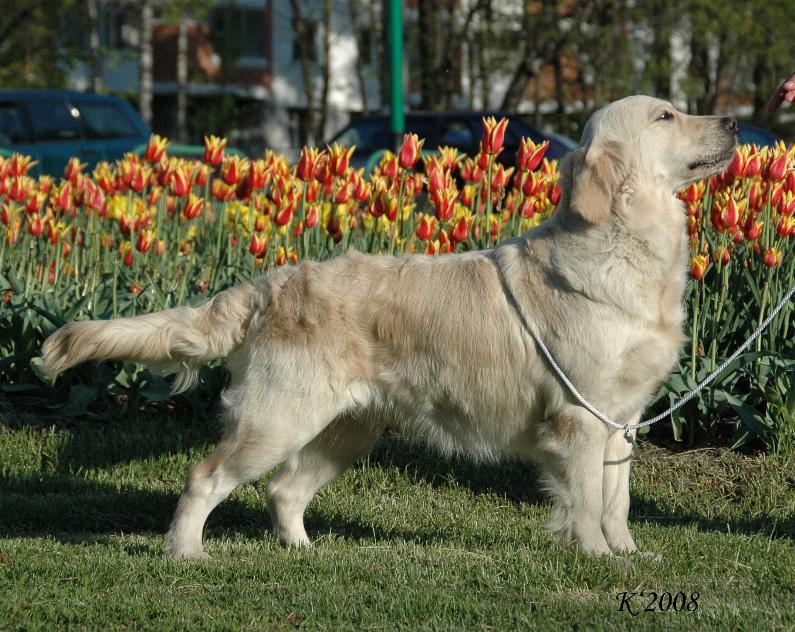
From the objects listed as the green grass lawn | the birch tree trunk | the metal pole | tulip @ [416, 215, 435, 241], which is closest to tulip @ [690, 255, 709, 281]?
the green grass lawn

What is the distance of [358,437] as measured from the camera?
5336mm

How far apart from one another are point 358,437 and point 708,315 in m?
2.39

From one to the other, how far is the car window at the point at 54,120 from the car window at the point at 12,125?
15 cm

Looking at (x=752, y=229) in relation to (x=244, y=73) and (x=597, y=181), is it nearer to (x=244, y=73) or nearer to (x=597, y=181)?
(x=597, y=181)

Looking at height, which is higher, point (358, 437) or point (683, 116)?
point (683, 116)

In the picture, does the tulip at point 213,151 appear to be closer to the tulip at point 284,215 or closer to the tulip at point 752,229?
the tulip at point 284,215

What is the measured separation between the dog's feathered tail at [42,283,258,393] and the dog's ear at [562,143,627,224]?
148 centimetres

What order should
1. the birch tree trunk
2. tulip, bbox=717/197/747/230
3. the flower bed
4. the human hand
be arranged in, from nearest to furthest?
the human hand, tulip, bbox=717/197/747/230, the flower bed, the birch tree trunk

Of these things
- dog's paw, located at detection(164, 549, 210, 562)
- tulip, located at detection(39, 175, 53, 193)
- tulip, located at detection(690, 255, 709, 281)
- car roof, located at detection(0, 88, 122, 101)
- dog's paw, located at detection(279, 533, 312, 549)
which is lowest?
dog's paw, located at detection(279, 533, 312, 549)

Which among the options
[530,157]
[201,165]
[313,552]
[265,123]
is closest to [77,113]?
[201,165]

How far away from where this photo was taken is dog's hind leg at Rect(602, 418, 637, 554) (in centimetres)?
492

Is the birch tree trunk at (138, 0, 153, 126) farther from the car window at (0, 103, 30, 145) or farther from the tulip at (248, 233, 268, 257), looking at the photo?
the tulip at (248, 233, 268, 257)

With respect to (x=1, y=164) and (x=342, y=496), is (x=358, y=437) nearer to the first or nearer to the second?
(x=342, y=496)

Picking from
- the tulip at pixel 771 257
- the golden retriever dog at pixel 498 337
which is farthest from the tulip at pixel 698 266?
the golden retriever dog at pixel 498 337
